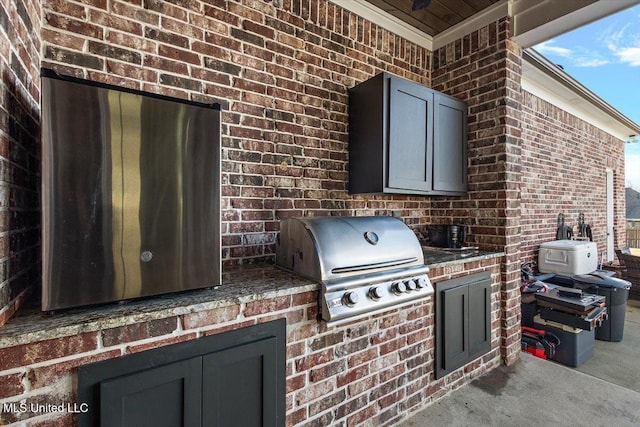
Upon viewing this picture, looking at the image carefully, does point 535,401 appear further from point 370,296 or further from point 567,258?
point 567,258

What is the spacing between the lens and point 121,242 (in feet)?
3.77

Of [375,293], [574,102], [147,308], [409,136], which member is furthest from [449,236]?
[574,102]

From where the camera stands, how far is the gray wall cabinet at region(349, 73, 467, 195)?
236 cm

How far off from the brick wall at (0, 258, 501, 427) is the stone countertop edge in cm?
1

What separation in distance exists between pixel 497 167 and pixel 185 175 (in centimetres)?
262

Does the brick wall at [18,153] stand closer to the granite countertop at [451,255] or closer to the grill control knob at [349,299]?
the grill control knob at [349,299]

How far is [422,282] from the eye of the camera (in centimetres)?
195

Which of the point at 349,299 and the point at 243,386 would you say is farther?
the point at 349,299

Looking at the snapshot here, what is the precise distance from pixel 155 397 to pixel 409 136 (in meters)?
2.32

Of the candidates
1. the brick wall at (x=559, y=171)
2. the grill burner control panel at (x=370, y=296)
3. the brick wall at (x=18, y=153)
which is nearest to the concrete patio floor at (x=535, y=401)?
the grill burner control panel at (x=370, y=296)

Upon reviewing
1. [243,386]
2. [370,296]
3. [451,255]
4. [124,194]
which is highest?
[124,194]

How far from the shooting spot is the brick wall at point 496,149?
2707mm

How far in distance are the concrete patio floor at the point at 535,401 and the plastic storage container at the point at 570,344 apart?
25cm

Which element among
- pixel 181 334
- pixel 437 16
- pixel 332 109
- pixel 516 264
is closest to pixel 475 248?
pixel 516 264
